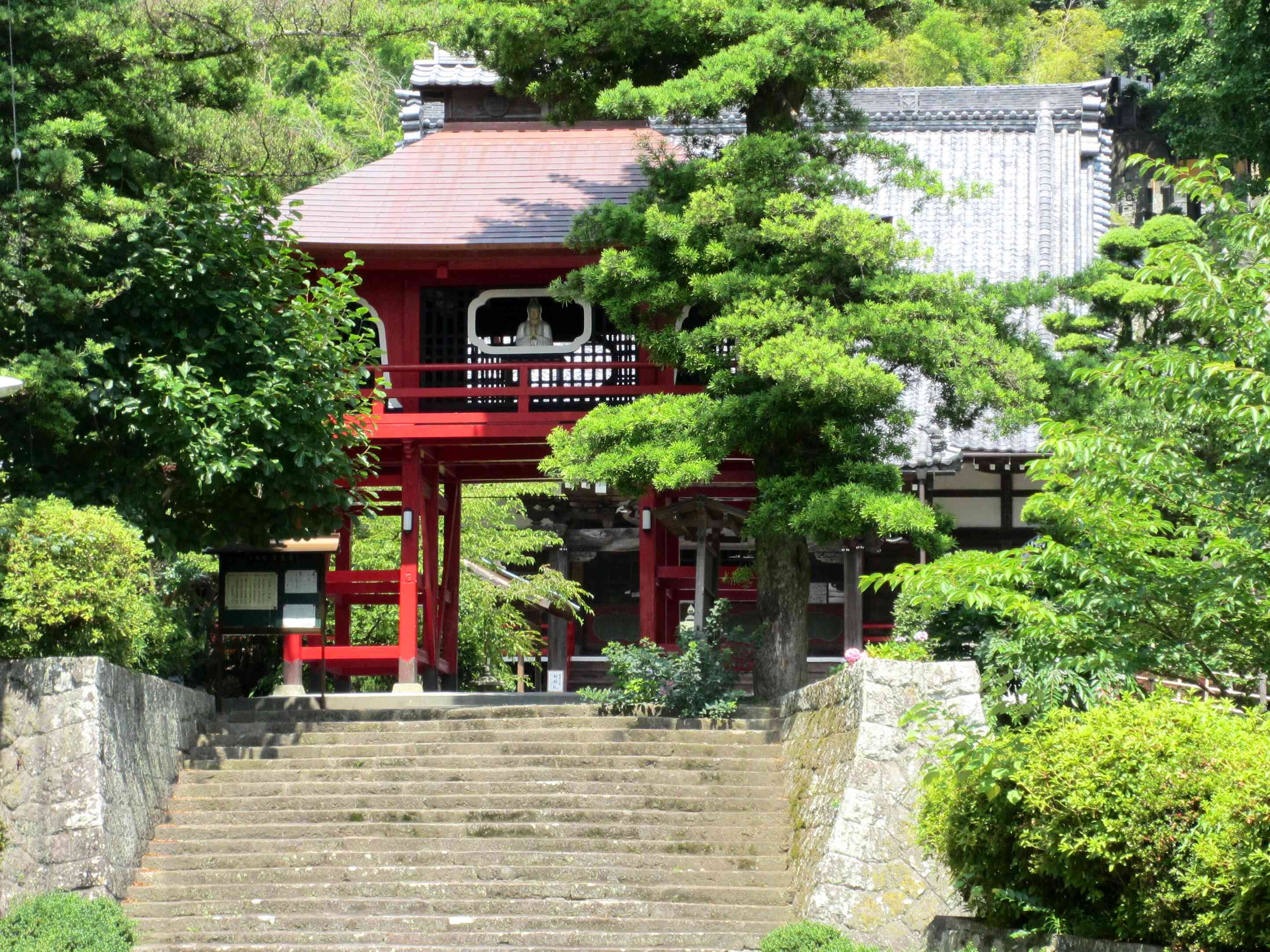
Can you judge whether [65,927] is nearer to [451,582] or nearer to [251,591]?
[251,591]

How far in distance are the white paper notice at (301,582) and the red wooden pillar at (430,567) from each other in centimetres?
345

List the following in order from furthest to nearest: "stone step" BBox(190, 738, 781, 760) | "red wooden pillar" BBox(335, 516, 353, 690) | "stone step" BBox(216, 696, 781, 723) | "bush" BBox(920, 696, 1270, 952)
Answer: "red wooden pillar" BBox(335, 516, 353, 690) < "stone step" BBox(216, 696, 781, 723) < "stone step" BBox(190, 738, 781, 760) < "bush" BBox(920, 696, 1270, 952)

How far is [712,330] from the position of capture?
50.6 ft

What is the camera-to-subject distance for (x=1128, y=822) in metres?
7.96

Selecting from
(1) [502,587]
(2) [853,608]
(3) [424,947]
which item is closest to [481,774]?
(3) [424,947]

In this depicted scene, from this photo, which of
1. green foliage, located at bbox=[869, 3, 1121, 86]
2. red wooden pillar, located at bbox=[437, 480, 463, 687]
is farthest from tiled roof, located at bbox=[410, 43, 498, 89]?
green foliage, located at bbox=[869, 3, 1121, 86]

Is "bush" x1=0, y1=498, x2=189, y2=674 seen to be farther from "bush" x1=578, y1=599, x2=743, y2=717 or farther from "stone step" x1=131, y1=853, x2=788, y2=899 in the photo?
"bush" x1=578, y1=599, x2=743, y2=717

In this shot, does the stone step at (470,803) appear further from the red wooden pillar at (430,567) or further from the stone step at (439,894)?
the red wooden pillar at (430,567)

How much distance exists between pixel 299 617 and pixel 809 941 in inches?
298

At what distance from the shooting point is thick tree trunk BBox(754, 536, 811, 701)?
631 inches

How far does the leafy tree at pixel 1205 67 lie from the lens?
19328mm

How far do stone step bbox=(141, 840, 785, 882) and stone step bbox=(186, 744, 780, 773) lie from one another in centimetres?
119

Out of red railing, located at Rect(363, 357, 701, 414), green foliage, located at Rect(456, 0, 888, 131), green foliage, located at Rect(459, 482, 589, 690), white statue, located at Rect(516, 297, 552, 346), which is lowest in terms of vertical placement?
green foliage, located at Rect(459, 482, 589, 690)

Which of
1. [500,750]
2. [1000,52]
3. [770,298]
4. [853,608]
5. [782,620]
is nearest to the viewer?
[500,750]
